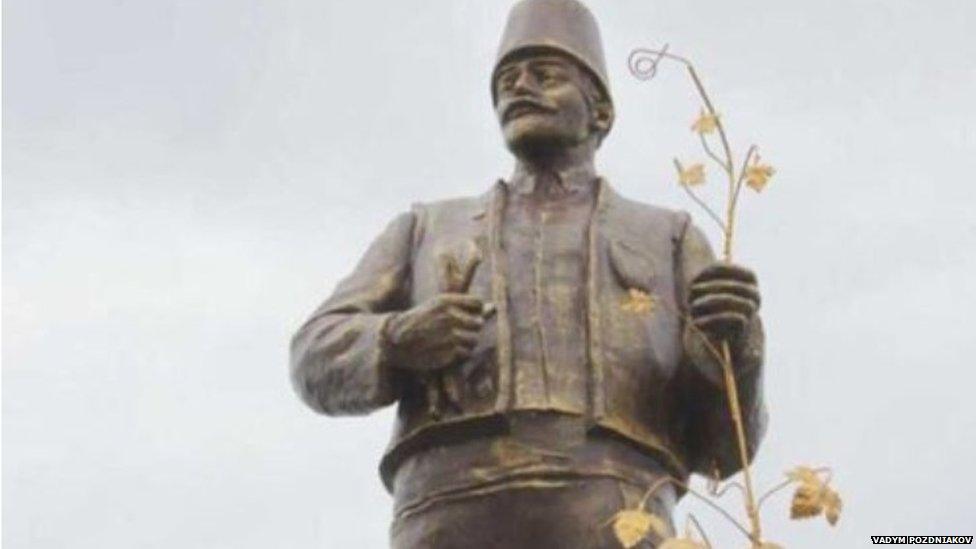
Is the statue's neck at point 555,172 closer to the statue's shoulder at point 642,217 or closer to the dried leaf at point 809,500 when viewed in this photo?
the statue's shoulder at point 642,217

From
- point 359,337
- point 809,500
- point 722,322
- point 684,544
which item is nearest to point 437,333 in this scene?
point 359,337

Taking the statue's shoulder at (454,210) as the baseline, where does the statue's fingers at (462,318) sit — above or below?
below

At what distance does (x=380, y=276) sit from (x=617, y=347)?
78 centimetres

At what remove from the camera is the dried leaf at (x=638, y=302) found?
4996mm

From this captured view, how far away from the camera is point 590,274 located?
5.43 meters

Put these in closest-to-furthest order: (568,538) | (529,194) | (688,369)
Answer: (568,538)
(688,369)
(529,194)

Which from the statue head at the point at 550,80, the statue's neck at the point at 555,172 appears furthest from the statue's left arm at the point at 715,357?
the statue head at the point at 550,80

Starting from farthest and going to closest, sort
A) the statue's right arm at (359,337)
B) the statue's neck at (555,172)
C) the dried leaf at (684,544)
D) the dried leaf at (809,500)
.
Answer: the statue's neck at (555,172) < the statue's right arm at (359,337) < the dried leaf at (809,500) < the dried leaf at (684,544)

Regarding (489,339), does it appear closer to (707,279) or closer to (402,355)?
(402,355)

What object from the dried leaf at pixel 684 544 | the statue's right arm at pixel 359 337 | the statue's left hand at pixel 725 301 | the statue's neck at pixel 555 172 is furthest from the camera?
the statue's neck at pixel 555 172

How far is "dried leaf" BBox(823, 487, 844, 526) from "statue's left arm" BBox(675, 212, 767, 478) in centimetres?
105

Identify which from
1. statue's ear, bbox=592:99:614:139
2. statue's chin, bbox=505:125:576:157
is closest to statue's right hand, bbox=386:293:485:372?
statue's chin, bbox=505:125:576:157

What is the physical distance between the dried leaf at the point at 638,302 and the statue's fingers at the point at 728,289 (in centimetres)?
13

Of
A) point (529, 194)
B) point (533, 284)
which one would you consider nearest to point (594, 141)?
point (529, 194)
